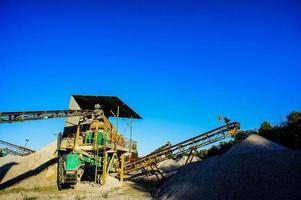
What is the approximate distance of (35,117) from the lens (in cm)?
1316

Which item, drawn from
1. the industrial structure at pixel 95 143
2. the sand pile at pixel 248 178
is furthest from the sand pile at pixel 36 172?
the sand pile at pixel 248 178

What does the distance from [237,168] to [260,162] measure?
959mm

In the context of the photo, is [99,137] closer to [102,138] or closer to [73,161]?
A: [102,138]

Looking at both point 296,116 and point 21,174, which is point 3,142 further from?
point 296,116

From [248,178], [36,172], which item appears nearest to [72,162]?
[36,172]

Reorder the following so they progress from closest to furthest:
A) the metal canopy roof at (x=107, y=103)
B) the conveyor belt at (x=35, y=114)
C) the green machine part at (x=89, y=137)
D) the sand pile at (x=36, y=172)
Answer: the conveyor belt at (x=35, y=114) → the green machine part at (x=89, y=137) → the sand pile at (x=36, y=172) → the metal canopy roof at (x=107, y=103)

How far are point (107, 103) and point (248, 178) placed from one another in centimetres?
1407

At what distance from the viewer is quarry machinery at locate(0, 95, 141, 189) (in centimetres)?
1416

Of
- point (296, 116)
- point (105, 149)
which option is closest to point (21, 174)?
point (105, 149)

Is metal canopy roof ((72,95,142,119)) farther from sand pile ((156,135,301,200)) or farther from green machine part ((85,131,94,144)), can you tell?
sand pile ((156,135,301,200))

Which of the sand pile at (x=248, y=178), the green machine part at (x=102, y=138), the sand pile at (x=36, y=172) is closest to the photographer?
the sand pile at (x=248, y=178)

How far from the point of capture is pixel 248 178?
7.80m

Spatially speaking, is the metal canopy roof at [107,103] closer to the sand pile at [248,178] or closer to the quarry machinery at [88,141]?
the quarry machinery at [88,141]

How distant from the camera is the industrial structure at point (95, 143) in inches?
566
